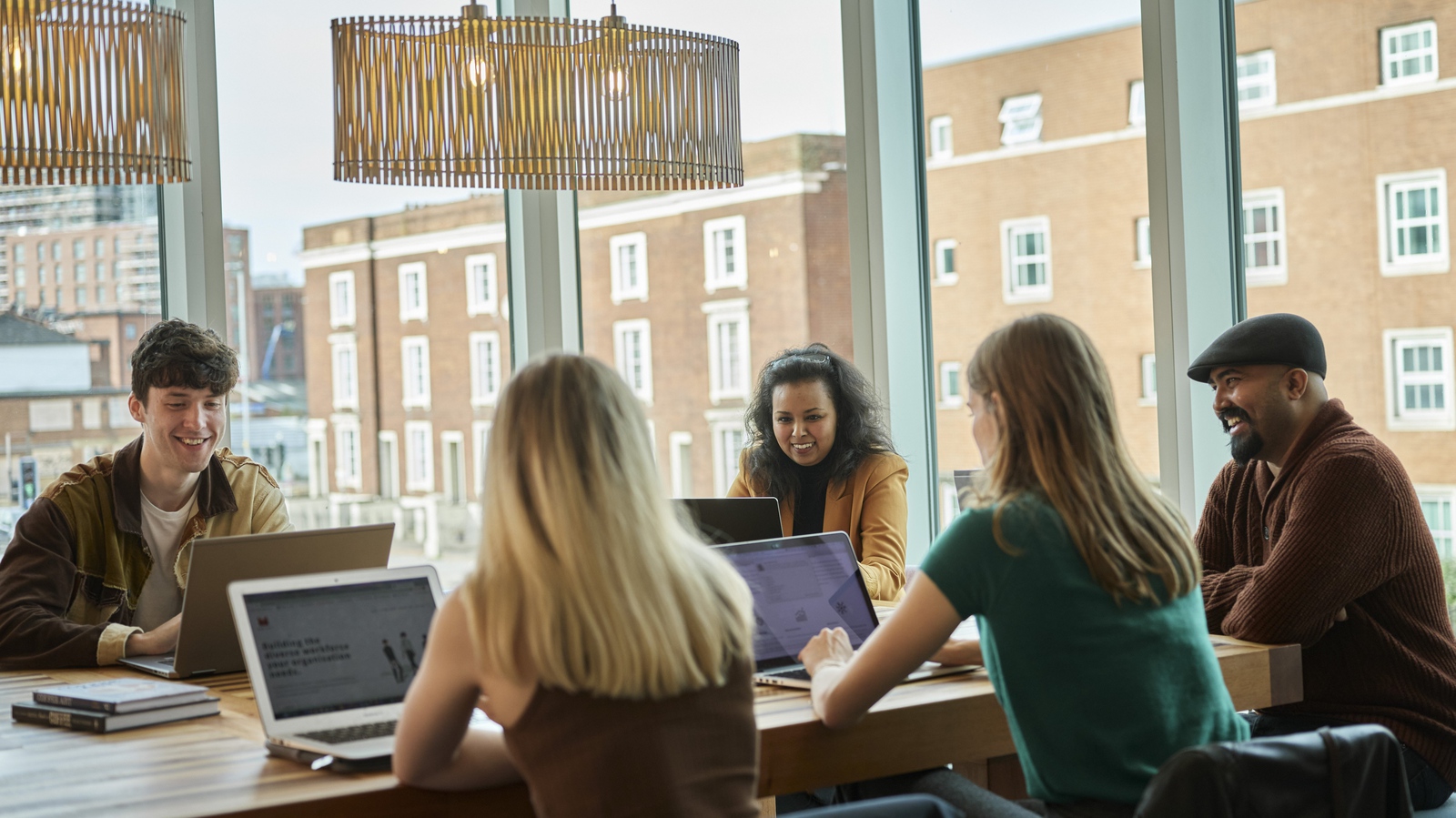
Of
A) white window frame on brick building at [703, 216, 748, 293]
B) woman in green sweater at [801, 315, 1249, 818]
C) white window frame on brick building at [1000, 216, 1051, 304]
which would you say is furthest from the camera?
white window frame on brick building at [703, 216, 748, 293]

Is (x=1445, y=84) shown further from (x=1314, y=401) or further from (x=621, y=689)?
(x=621, y=689)


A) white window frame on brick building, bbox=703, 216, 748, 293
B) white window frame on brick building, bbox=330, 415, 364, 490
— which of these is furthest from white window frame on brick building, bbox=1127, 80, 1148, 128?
white window frame on brick building, bbox=330, 415, 364, 490

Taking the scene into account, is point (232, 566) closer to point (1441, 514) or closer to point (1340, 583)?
point (1340, 583)

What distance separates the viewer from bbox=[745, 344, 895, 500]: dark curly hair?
11.7 feet

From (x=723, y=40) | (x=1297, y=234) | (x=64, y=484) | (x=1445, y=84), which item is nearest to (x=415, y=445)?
(x=64, y=484)

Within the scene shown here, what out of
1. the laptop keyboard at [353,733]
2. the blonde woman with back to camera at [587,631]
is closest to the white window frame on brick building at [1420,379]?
the blonde woman with back to camera at [587,631]

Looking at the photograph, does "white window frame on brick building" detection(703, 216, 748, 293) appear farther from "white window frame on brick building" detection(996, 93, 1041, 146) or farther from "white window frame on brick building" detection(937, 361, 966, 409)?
"white window frame on brick building" detection(996, 93, 1041, 146)

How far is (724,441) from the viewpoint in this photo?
4840 millimetres

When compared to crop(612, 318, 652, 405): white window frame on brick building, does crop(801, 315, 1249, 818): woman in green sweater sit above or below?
below

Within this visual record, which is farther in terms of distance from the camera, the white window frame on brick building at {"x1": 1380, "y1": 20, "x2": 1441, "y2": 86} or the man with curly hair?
the white window frame on brick building at {"x1": 1380, "y1": 20, "x2": 1441, "y2": 86}

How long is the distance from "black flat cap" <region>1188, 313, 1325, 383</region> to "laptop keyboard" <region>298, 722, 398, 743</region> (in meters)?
1.84

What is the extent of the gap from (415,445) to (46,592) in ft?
A: 5.89

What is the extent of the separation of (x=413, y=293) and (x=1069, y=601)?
10.2ft

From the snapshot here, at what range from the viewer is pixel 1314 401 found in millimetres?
2709
